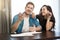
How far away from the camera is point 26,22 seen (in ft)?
4.53

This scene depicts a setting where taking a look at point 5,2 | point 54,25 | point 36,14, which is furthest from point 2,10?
point 54,25

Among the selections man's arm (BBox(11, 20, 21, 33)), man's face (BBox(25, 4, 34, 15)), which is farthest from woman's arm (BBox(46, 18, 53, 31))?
man's arm (BBox(11, 20, 21, 33))

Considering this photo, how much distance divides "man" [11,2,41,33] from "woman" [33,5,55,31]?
0.19 ft

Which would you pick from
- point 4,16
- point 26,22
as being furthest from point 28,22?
point 4,16

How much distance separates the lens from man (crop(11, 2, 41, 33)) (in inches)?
53.1

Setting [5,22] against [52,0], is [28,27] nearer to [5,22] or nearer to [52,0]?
[5,22]

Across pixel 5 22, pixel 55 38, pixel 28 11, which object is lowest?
pixel 55 38

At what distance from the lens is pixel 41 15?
4.66 feet

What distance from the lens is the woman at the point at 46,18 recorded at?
55.8 inches

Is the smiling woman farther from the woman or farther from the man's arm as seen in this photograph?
the woman

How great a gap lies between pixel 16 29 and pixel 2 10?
245 mm

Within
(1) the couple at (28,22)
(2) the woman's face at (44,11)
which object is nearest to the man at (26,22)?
(1) the couple at (28,22)

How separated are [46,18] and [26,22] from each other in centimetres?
23

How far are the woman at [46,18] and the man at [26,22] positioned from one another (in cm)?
6
